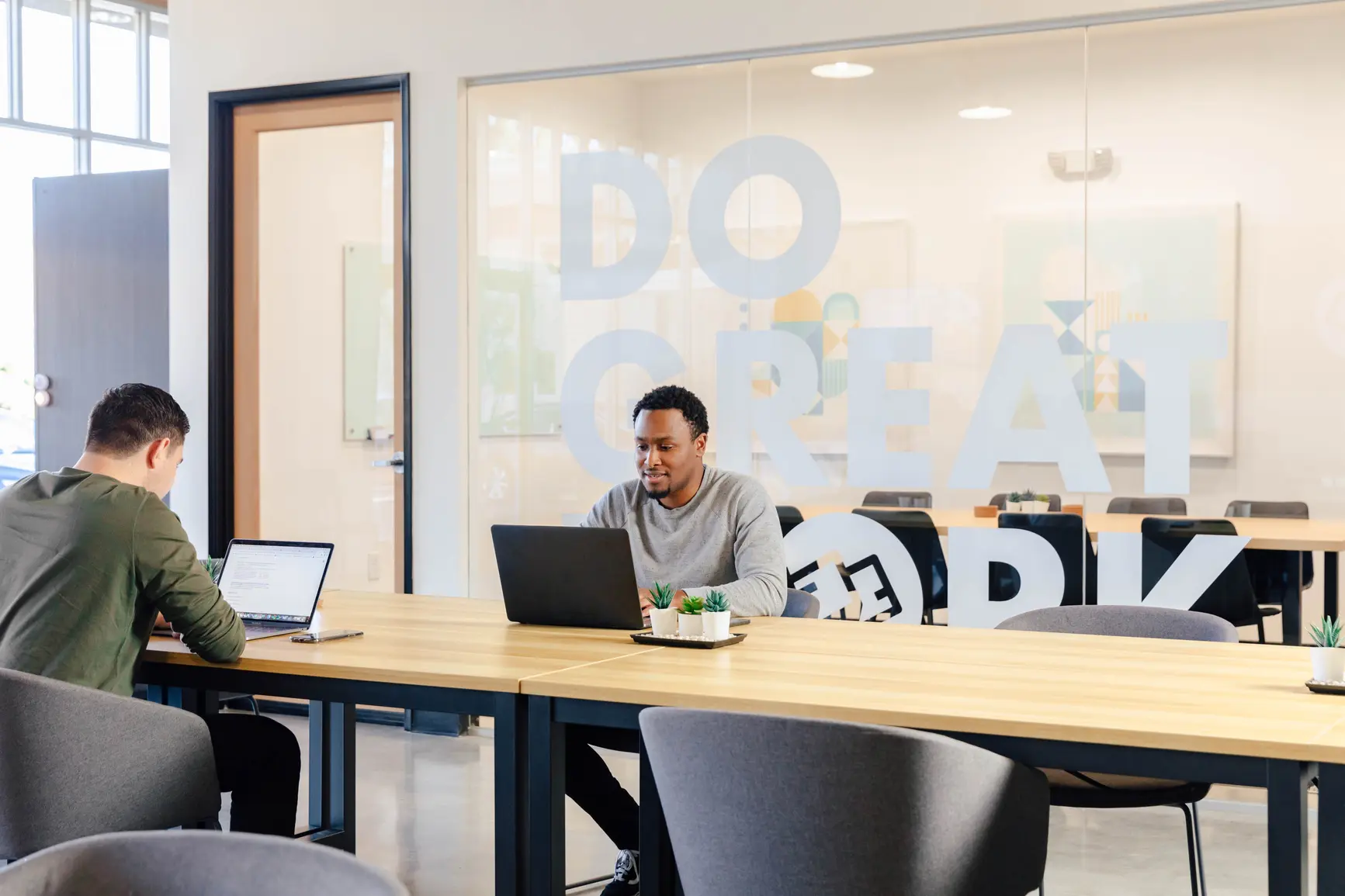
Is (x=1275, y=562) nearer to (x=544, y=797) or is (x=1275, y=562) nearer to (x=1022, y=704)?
(x=1022, y=704)

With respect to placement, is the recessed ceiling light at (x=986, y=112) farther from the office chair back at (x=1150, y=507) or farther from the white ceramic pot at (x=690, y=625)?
the white ceramic pot at (x=690, y=625)

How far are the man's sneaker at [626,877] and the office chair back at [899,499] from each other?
5.87 ft

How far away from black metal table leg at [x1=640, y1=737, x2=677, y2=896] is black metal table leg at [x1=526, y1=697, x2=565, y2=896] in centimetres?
16

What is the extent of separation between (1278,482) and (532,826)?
9.38 ft

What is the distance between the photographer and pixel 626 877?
138 inches

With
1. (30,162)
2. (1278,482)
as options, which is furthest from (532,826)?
(30,162)

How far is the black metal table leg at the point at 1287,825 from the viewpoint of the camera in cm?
204

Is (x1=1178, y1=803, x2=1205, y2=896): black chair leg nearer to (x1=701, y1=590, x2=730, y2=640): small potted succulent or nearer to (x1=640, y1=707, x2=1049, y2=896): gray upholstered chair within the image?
(x1=701, y1=590, x2=730, y2=640): small potted succulent

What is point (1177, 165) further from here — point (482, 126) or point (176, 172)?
point (176, 172)

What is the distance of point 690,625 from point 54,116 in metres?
6.76

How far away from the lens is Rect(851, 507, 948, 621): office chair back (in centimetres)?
484

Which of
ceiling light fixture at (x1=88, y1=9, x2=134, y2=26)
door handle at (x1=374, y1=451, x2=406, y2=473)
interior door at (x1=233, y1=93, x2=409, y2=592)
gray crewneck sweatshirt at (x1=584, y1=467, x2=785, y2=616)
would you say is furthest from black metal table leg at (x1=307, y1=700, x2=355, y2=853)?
ceiling light fixture at (x1=88, y1=9, x2=134, y2=26)

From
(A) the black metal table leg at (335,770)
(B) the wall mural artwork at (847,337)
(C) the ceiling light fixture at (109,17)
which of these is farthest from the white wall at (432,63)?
(C) the ceiling light fixture at (109,17)

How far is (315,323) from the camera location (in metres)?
5.93
